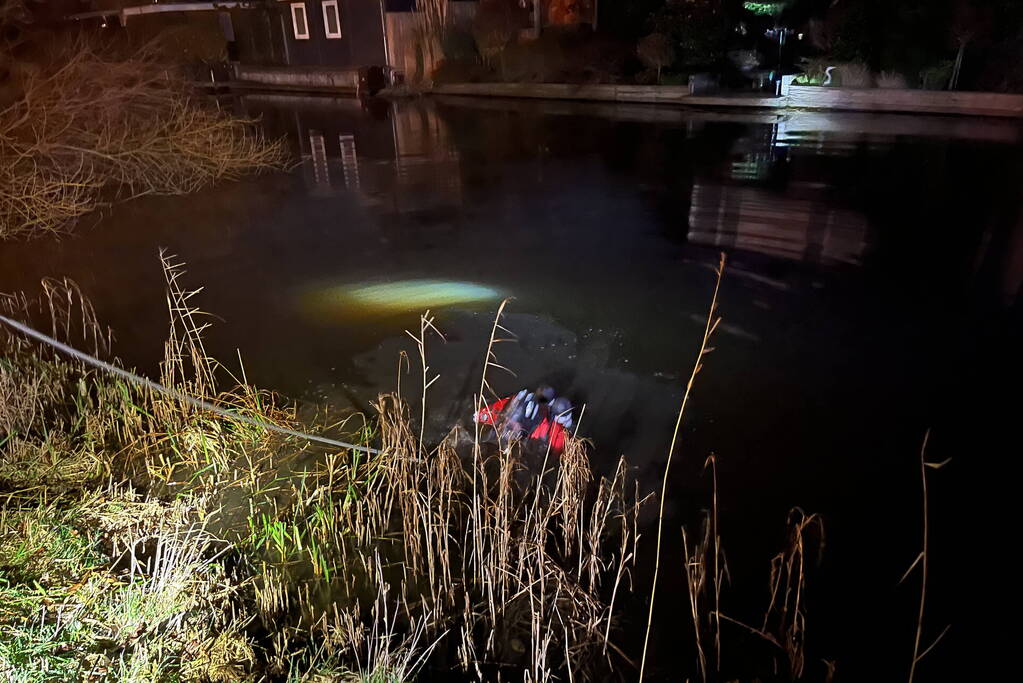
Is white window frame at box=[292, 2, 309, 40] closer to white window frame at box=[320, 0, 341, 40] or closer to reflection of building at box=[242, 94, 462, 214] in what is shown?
white window frame at box=[320, 0, 341, 40]

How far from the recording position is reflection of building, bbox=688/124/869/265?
360 inches

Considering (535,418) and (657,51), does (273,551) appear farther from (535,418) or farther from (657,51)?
(657,51)

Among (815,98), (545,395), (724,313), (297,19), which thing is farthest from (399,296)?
(297,19)

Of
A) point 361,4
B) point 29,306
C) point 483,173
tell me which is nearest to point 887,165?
point 483,173

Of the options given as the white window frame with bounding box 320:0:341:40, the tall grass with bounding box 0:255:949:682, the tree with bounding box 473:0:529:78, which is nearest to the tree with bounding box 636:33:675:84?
the tree with bounding box 473:0:529:78

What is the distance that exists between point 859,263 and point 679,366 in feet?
12.2

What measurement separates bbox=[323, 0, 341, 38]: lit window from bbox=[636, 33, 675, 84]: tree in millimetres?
14133

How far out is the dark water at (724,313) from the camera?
446 cm

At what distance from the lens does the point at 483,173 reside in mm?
13922

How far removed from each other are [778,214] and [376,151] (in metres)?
9.52

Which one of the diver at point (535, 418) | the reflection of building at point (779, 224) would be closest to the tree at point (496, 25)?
the reflection of building at point (779, 224)

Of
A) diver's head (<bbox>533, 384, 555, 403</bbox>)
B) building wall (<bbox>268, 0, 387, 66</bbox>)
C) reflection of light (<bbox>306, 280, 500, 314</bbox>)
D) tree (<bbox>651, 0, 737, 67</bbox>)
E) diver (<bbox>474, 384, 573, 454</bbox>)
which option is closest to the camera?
diver (<bbox>474, 384, 573, 454</bbox>)

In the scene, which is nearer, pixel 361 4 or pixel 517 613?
pixel 517 613

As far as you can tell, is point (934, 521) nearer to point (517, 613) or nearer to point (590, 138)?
point (517, 613)
